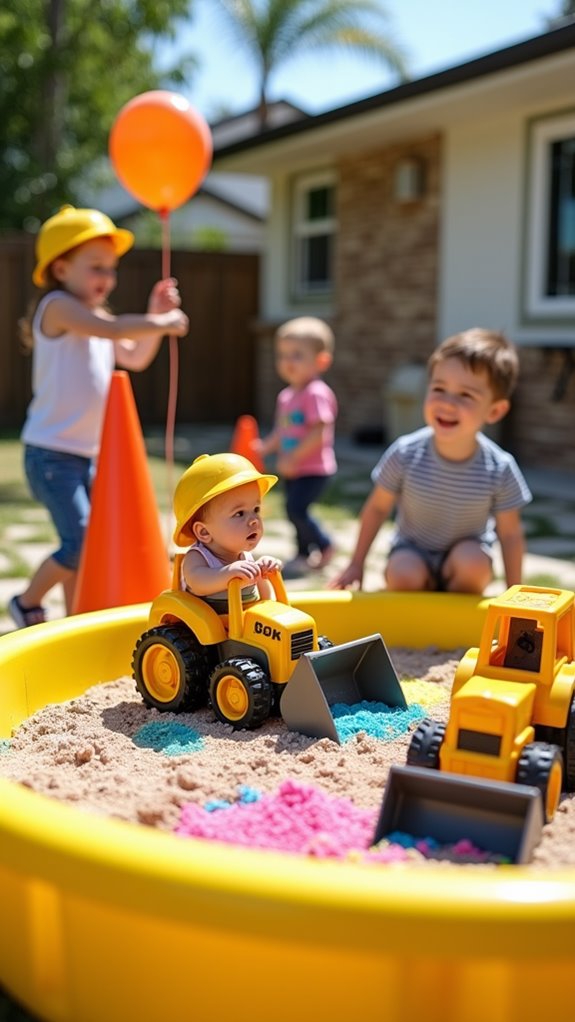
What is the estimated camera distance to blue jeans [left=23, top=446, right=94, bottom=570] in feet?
12.1

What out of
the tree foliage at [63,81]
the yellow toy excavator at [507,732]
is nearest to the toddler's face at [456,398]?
the yellow toy excavator at [507,732]

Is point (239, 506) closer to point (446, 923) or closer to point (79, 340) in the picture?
point (446, 923)

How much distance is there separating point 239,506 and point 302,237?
10693mm

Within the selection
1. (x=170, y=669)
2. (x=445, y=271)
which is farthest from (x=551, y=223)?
(x=170, y=669)

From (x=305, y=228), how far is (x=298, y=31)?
10.3m

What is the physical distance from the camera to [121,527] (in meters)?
3.49

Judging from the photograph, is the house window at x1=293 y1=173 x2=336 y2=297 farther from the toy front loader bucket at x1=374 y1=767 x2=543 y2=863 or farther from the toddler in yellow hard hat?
the toy front loader bucket at x1=374 y1=767 x2=543 y2=863

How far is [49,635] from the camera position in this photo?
2662 millimetres

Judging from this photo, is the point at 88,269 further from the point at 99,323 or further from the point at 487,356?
the point at 487,356

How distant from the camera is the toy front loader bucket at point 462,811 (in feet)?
5.77

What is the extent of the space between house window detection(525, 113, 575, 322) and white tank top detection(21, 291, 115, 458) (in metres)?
5.71

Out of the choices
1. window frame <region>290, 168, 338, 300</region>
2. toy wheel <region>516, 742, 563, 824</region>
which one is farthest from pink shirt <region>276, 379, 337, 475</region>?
window frame <region>290, 168, 338, 300</region>

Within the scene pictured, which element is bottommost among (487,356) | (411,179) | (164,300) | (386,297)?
(487,356)

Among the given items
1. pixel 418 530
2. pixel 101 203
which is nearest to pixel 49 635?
pixel 418 530
